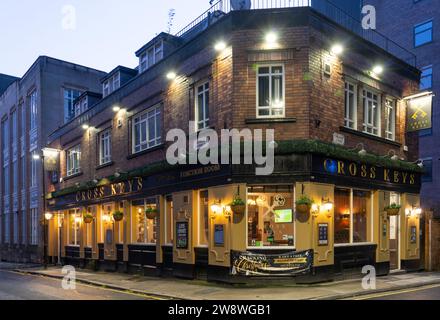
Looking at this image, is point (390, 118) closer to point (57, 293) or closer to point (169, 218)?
point (169, 218)

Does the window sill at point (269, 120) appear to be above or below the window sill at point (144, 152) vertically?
above

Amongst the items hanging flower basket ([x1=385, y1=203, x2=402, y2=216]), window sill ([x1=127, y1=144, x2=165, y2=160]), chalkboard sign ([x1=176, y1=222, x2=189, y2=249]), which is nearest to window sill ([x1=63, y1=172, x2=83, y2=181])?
window sill ([x1=127, y1=144, x2=165, y2=160])

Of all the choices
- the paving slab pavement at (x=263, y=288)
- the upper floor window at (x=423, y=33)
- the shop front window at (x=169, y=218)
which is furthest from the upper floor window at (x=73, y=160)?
the upper floor window at (x=423, y=33)

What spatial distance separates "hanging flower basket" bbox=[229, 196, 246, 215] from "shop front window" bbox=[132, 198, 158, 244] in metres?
5.91

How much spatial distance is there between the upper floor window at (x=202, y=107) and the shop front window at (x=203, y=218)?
2.57 metres

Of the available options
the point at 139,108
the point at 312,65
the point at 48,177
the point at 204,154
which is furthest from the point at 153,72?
the point at 48,177

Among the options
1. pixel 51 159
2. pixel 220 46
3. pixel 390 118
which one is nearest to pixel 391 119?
pixel 390 118

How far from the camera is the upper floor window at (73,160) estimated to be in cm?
2839

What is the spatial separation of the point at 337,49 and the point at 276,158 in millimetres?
4708

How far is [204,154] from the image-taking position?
16156 mm

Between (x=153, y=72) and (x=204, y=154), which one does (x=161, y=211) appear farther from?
(x=153, y=72)

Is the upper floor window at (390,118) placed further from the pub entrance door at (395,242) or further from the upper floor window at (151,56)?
the upper floor window at (151,56)

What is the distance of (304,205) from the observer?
1427 centimetres

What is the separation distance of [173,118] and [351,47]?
24.3 ft
